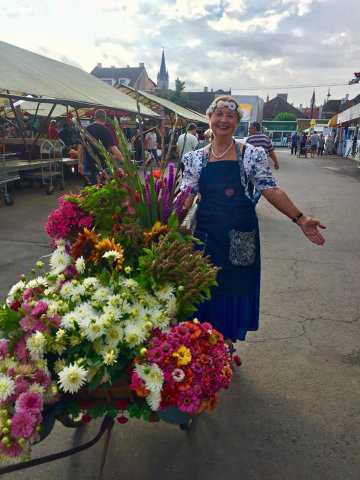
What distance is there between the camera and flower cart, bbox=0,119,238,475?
5.08 feet

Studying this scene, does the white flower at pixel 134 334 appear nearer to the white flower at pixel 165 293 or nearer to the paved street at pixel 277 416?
the white flower at pixel 165 293

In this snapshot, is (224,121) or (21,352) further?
(224,121)

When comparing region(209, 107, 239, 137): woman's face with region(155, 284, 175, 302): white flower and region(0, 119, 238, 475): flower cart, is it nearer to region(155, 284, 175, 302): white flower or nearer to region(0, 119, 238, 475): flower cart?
region(0, 119, 238, 475): flower cart

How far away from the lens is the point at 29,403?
1.54 metres

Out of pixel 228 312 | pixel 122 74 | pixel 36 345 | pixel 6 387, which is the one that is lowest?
pixel 228 312

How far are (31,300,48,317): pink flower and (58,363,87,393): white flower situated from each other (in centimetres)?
29

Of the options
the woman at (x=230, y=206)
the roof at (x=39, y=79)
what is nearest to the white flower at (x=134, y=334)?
the woman at (x=230, y=206)

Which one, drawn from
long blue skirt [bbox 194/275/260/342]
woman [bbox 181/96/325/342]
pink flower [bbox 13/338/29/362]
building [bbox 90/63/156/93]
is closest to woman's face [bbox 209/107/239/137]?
woman [bbox 181/96/325/342]

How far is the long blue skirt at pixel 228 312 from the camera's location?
9.00 ft

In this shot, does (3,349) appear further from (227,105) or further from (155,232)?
(227,105)

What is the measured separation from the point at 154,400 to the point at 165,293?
435 mm

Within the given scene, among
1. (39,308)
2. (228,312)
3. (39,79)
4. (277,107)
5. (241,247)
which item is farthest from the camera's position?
(277,107)

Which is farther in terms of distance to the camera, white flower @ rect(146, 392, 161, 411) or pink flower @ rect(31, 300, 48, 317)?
pink flower @ rect(31, 300, 48, 317)

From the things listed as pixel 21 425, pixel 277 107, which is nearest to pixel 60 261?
pixel 21 425
